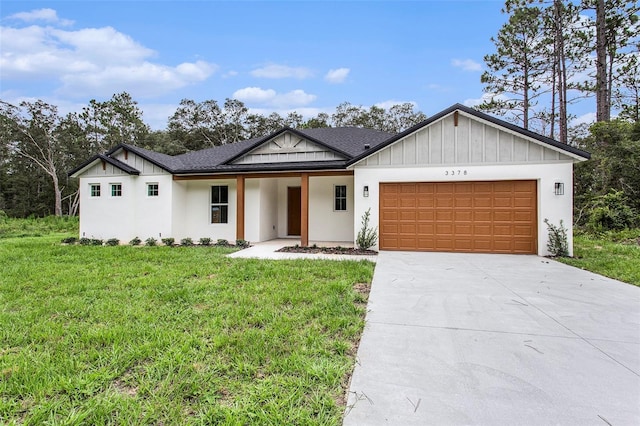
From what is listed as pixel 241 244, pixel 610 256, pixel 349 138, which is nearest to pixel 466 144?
pixel 610 256

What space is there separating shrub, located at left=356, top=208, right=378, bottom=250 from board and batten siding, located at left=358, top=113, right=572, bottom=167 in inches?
70.8

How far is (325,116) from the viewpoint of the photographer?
32438 mm

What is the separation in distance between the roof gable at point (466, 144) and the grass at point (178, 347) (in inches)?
195

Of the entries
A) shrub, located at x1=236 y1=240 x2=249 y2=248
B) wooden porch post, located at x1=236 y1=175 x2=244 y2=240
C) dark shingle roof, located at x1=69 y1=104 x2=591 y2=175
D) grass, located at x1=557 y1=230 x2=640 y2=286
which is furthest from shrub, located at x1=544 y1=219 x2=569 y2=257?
wooden porch post, located at x1=236 y1=175 x2=244 y2=240

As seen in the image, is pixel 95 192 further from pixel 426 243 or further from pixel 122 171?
Answer: pixel 426 243

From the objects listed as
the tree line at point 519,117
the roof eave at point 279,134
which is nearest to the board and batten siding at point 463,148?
the roof eave at point 279,134

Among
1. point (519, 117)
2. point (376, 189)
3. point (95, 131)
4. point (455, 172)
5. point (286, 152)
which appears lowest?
point (376, 189)

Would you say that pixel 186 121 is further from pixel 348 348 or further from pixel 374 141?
pixel 348 348

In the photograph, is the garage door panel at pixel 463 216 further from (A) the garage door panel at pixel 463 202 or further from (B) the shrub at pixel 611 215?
(B) the shrub at pixel 611 215

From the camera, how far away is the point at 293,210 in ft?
45.3

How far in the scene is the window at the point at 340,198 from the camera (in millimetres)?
12289

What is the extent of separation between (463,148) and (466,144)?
14 cm

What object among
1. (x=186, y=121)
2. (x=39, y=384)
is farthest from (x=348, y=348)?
(x=186, y=121)

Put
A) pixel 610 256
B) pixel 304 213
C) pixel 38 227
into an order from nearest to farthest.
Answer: pixel 610 256
pixel 304 213
pixel 38 227
